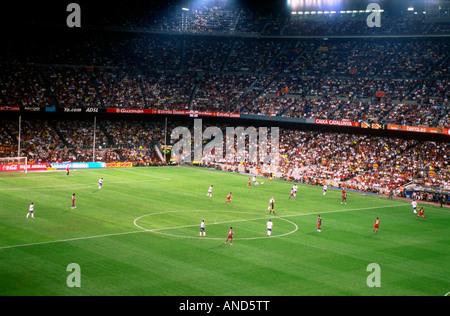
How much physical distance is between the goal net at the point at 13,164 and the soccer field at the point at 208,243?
8973 millimetres

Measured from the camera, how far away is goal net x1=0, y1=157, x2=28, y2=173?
2566 inches

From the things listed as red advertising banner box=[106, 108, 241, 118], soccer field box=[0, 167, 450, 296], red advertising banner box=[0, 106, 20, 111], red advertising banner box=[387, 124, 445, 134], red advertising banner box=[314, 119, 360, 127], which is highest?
red advertising banner box=[106, 108, 241, 118]

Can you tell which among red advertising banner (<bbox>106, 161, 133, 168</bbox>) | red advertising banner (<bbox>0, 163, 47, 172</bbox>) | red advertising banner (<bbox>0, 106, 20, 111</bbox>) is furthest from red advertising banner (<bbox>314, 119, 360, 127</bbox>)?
red advertising banner (<bbox>0, 106, 20, 111</bbox>)

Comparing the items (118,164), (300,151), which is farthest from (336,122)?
(118,164)

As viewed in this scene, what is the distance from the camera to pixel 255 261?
30.3m

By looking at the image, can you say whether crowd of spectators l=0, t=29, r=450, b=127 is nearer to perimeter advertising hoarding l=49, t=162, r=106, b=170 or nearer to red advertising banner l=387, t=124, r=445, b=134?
red advertising banner l=387, t=124, r=445, b=134

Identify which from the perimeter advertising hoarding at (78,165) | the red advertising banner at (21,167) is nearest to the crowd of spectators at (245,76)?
the perimeter advertising hoarding at (78,165)

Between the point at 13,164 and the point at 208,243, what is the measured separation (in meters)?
40.6

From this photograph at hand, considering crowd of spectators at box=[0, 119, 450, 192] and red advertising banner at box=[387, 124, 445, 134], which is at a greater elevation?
red advertising banner at box=[387, 124, 445, 134]

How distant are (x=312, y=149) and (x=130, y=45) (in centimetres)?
3683

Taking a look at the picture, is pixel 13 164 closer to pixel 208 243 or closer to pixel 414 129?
pixel 208 243

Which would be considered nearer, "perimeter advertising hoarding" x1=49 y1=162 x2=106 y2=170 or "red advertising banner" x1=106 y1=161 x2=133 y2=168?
"perimeter advertising hoarding" x1=49 y1=162 x2=106 y2=170

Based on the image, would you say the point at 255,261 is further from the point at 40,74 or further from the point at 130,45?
the point at 130,45

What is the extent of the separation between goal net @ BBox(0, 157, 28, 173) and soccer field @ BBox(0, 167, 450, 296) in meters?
8.97
